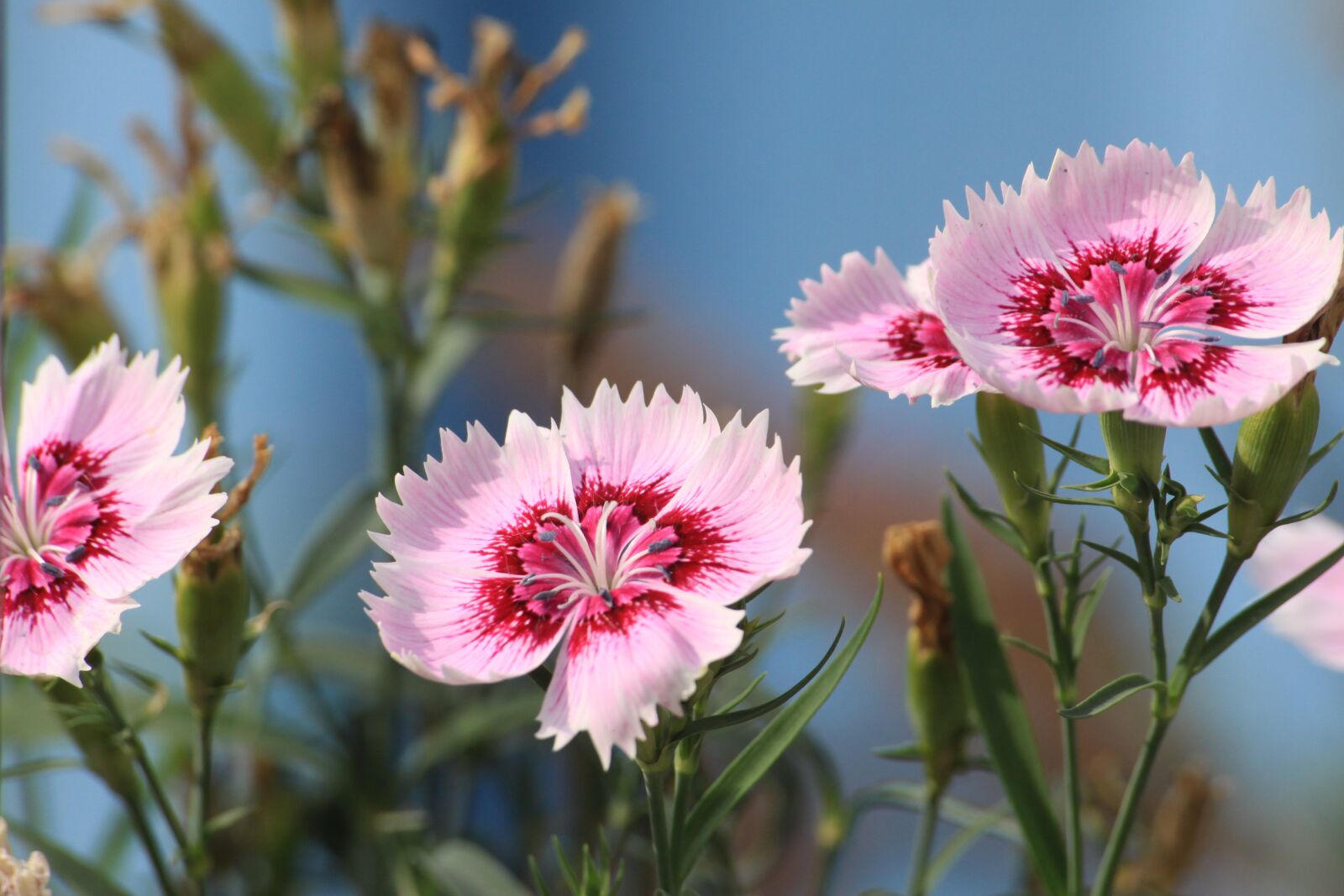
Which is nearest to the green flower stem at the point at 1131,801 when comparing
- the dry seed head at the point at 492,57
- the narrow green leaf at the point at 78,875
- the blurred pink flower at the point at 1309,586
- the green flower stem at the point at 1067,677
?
the green flower stem at the point at 1067,677

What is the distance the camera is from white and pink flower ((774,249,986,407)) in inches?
14.1

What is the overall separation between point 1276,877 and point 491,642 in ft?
3.98

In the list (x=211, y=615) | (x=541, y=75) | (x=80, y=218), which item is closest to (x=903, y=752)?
(x=211, y=615)

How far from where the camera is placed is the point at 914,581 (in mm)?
472

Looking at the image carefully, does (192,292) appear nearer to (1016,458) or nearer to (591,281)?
(591,281)

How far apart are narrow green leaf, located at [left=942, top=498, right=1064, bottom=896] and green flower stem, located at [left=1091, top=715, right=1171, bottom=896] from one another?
2 centimetres

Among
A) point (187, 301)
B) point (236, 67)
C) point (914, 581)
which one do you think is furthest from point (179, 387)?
point (236, 67)

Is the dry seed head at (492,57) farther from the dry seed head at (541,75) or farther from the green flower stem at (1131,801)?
the green flower stem at (1131,801)

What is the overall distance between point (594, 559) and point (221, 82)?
0.65 m

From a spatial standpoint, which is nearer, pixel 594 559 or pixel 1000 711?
pixel 594 559

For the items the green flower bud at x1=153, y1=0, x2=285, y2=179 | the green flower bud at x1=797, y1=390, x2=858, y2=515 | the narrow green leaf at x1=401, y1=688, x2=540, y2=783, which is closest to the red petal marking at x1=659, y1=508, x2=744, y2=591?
the narrow green leaf at x1=401, y1=688, x2=540, y2=783

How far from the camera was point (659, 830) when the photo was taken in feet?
1.22

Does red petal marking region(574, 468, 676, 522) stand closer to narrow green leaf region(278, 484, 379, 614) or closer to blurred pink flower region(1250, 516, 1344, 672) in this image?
blurred pink flower region(1250, 516, 1344, 672)

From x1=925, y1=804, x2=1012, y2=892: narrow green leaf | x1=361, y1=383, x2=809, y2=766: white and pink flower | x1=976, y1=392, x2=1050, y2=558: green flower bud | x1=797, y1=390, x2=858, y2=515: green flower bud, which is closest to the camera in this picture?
x1=361, y1=383, x2=809, y2=766: white and pink flower
